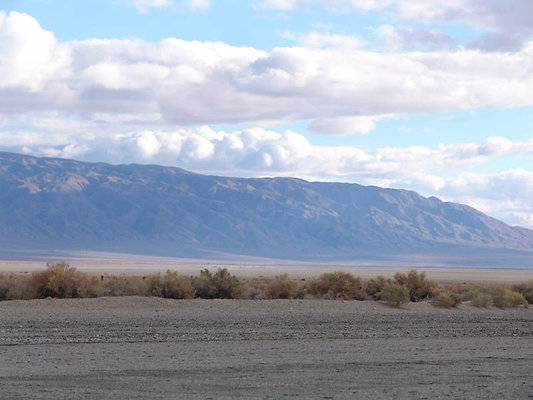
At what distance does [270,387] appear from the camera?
1234 cm

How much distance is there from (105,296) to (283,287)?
7660 millimetres

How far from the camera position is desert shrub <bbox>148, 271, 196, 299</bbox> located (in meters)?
32.3

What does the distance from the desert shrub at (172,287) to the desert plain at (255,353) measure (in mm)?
3483

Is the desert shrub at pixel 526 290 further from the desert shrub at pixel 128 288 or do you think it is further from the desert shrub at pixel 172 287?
the desert shrub at pixel 128 288

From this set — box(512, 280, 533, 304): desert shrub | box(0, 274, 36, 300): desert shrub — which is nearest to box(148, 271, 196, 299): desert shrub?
box(0, 274, 36, 300): desert shrub

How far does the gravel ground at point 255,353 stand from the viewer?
12242mm

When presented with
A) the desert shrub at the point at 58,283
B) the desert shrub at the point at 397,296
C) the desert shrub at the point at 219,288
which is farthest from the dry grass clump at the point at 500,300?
the desert shrub at the point at 58,283

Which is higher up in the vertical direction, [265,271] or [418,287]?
[418,287]

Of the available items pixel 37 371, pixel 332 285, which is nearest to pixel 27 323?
pixel 37 371

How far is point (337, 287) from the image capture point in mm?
35125

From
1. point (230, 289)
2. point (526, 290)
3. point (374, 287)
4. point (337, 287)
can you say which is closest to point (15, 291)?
point (230, 289)

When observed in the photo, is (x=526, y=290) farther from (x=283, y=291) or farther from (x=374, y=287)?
(x=283, y=291)

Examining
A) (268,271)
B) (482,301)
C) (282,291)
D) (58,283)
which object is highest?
(58,283)

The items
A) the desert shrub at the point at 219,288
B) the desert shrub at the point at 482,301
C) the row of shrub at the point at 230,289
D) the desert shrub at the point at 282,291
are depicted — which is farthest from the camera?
the desert shrub at the point at 282,291
